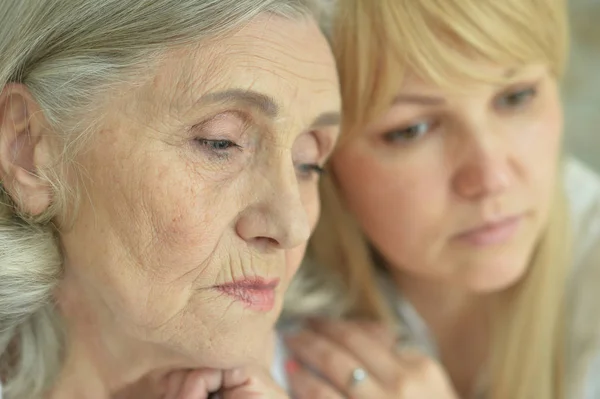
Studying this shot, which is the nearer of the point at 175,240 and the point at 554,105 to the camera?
the point at 175,240

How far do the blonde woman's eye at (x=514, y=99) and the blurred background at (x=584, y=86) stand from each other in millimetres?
780

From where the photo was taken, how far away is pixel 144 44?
3.28 ft

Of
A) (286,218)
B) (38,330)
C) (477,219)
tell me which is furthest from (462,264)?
(38,330)

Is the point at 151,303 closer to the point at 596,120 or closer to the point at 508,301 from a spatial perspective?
the point at 508,301

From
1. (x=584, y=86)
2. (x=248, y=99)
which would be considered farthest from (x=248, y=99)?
(x=584, y=86)

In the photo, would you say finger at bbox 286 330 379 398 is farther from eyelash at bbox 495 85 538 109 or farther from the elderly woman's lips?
eyelash at bbox 495 85 538 109

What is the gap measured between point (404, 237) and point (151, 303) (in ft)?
1.76

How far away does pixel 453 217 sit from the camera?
1405mm

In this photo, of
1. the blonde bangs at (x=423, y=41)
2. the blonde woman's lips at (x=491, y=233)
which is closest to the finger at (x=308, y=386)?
the blonde woman's lips at (x=491, y=233)

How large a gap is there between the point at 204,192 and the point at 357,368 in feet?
1.90

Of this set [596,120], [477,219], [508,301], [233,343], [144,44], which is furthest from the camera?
[596,120]

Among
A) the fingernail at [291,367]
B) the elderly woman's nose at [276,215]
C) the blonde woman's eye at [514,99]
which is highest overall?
the blonde woman's eye at [514,99]

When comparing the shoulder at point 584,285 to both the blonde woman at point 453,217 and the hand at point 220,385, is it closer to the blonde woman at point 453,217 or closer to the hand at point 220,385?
the blonde woman at point 453,217

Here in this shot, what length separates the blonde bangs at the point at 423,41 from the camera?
4.15 ft
